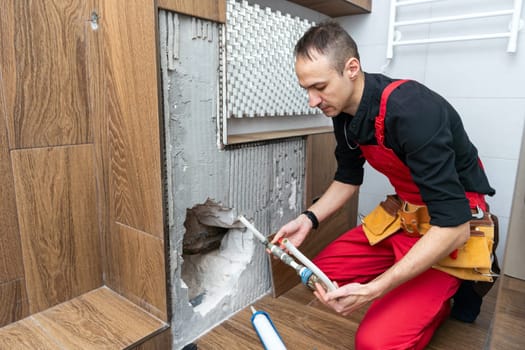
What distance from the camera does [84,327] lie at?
1.22 meters

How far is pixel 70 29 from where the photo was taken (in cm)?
127

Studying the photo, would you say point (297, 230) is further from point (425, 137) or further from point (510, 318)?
point (510, 318)

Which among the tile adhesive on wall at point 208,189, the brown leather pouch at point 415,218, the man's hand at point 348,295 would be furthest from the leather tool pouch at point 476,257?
the tile adhesive on wall at point 208,189

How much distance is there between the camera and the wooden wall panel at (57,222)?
1.23 m

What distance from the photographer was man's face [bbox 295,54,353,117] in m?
1.04

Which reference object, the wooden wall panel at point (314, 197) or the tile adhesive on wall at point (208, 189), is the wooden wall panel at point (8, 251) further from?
the wooden wall panel at point (314, 197)

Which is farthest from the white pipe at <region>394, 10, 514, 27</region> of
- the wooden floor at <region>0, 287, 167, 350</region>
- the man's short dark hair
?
the wooden floor at <region>0, 287, 167, 350</region>

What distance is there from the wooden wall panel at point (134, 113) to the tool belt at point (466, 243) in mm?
799

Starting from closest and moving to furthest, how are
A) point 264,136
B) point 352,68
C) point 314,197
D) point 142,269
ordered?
point 352,68 < point 142,269 < point 264,136 < point 314,197

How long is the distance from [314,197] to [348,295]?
84 cm

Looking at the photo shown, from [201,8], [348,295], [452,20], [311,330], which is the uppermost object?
[452,20]

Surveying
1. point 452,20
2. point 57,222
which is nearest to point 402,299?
point 57,222

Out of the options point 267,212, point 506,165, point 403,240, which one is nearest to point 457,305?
point 403,240

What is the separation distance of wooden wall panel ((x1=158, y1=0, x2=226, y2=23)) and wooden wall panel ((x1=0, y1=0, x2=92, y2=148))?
0.37m
